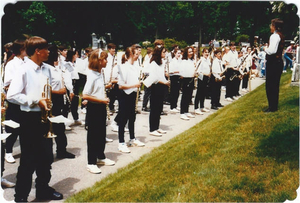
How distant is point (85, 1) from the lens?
19.8m

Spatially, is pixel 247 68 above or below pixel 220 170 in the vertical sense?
above

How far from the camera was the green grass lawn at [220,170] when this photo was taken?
4.60 metres

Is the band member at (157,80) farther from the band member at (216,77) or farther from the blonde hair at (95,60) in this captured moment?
the band member at (216,77)

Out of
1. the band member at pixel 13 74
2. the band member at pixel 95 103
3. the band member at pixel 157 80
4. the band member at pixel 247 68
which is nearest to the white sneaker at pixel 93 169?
the band member at pixel 95 103

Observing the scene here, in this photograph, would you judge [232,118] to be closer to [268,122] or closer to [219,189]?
[268,122]

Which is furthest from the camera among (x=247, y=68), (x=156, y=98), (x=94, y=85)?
(x=247, y=68)

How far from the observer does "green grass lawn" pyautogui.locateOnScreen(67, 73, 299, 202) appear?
460cm

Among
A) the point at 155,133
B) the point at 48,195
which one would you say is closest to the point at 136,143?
the point at 155,133

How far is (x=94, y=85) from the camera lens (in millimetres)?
5848

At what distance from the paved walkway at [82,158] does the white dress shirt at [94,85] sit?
4.88 feet

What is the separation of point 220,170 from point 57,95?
3.36 metres

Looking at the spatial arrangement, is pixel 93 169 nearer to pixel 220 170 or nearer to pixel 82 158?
pixel 82 158

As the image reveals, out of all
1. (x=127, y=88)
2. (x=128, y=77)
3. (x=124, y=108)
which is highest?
Answer: (x=128, y=77)

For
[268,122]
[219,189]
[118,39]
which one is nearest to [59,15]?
[118,39]
